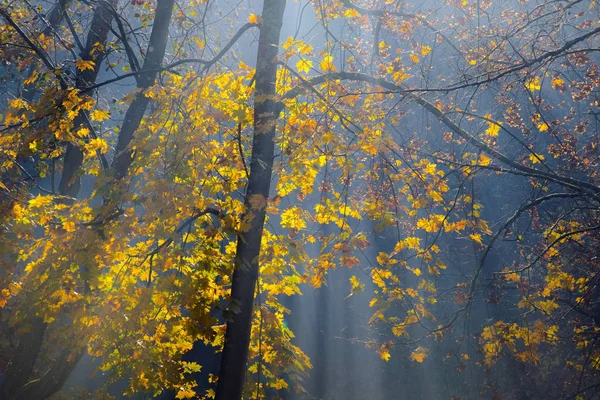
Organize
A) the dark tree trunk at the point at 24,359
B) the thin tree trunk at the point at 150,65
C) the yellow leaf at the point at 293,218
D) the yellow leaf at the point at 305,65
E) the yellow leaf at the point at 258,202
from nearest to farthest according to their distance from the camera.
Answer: the yellow leaf at the point at 258,202 → the yellow leaf at the point at 305,65 → the yellow leaf at the point at 293,218 → the dark tree trunk at the point at 24,359 → the thin tree trunk at the point at 150,65

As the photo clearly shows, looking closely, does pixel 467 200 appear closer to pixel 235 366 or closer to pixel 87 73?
pixel 235 366

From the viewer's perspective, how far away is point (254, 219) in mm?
5039

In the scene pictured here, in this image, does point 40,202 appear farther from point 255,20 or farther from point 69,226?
point 255,20

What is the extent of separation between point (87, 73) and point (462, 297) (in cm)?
562

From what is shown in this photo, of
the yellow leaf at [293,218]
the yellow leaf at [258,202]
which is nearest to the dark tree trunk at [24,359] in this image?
the yellow leaf at [293,218]

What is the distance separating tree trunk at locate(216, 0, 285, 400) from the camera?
190 inches

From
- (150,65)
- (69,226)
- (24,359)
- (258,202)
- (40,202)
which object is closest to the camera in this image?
(258,202)

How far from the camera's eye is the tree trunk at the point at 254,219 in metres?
4.84

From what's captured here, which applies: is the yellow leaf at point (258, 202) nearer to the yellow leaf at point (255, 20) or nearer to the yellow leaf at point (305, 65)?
the yellow leaf at point (305, 65)

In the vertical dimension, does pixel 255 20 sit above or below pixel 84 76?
below

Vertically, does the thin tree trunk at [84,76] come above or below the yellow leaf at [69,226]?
above

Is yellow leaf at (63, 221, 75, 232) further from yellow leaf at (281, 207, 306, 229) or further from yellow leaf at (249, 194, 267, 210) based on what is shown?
yellow leaf at (281, 207, 306, 229)

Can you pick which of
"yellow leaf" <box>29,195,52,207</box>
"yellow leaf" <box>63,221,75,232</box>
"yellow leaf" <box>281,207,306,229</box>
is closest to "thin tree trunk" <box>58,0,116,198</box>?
"yellow leaf" <box>29,195,52,207</box>

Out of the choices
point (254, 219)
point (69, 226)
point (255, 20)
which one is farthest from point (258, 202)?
point (69, 226)
